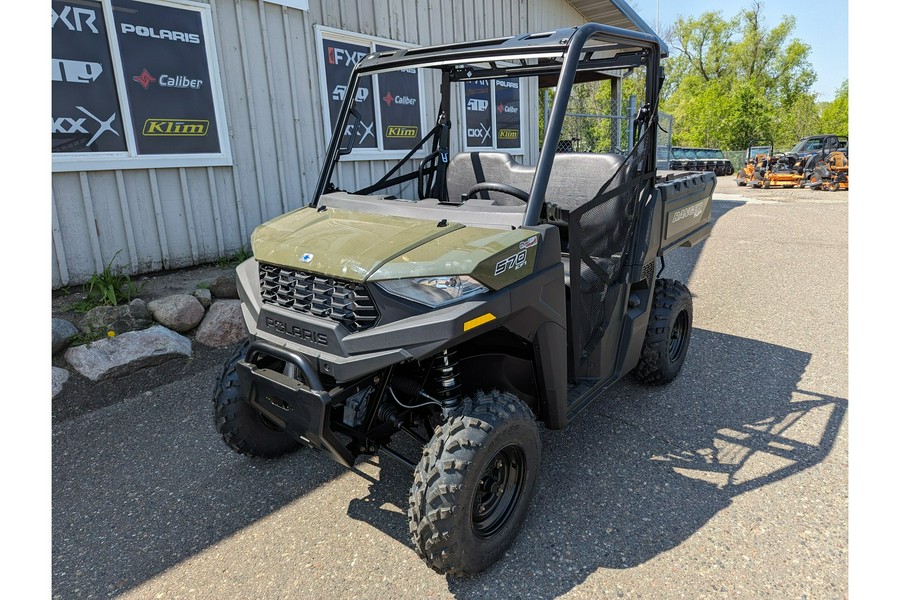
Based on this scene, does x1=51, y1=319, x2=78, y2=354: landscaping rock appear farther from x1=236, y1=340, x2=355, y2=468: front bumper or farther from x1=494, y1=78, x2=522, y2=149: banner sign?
x1=494, y1=78, x2=522, y2=149: banner sign

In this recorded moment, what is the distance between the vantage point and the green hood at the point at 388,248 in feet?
6.83

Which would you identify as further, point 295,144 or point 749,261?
point 749,261

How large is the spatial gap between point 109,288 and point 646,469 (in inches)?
159

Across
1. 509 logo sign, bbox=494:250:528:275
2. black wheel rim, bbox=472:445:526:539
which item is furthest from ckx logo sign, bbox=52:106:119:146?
black wheel rim, bbox=472:445:526:539

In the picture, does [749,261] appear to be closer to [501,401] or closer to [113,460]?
[501,401]

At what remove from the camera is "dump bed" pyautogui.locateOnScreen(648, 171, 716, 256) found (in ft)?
11.3

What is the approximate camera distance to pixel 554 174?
11.7 feet

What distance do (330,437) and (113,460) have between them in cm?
176

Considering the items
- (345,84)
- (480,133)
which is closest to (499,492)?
(345,84)

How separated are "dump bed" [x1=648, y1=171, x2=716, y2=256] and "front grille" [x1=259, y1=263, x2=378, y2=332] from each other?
1.94m

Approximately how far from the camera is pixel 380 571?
2.32 metres

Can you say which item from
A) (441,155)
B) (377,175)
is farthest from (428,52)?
(377,175)

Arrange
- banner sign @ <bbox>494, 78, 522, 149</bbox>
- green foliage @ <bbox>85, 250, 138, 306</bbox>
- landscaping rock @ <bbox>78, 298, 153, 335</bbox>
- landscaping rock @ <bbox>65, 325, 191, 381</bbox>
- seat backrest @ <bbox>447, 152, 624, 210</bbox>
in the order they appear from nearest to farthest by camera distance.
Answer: seat backrest @ <bbox>447, 152, 624, 210</bbox>, landscaping rock @ <bbox>65, 325, 191, 381</bbox>, landscaping rock @ <bbox>78, 298, 153, 335</bbox>, green foliage @ <bbox>85, 250, 138, 306</bbox>, banner sign @ <bbox>494, 78, 522, 149</bbox>

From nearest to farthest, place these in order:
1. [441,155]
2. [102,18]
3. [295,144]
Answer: [441,155] → [102,18] → [295,144]
